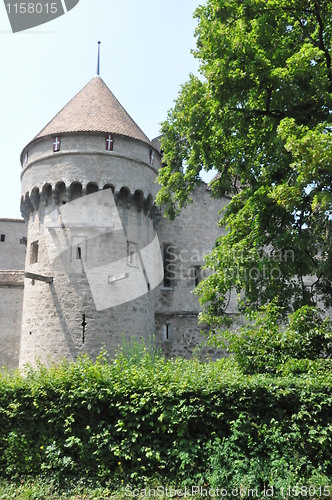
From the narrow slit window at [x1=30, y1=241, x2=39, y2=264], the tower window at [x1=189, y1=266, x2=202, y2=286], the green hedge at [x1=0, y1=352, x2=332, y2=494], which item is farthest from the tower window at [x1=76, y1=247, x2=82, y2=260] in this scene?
the green hedge at [x1=0, y1=352, x2=332, y2=494]

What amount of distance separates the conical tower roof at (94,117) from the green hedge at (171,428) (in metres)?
13.5

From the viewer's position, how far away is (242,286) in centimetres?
1268

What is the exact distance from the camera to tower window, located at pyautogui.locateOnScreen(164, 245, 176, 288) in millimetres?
23375

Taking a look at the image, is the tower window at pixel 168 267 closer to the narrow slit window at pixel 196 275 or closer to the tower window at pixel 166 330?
the narrow slit window at pixel 196 275

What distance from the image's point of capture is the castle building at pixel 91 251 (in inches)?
752

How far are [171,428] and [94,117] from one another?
51.0ft

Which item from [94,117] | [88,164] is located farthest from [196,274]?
[94,117]

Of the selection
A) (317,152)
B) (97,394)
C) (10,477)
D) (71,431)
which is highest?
(317,152)

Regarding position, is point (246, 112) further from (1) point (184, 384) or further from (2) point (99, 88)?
(2) point (99, 88)

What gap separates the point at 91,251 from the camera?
64.1 ft

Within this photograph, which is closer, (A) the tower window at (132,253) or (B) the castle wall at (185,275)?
(A) the tower window at (132,253)

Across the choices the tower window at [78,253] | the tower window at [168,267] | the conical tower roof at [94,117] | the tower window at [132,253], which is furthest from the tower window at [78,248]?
the tower window at [168,267]

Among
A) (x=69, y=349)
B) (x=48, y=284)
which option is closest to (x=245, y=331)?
(x=69, y=349)

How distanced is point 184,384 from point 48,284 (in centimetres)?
1176
